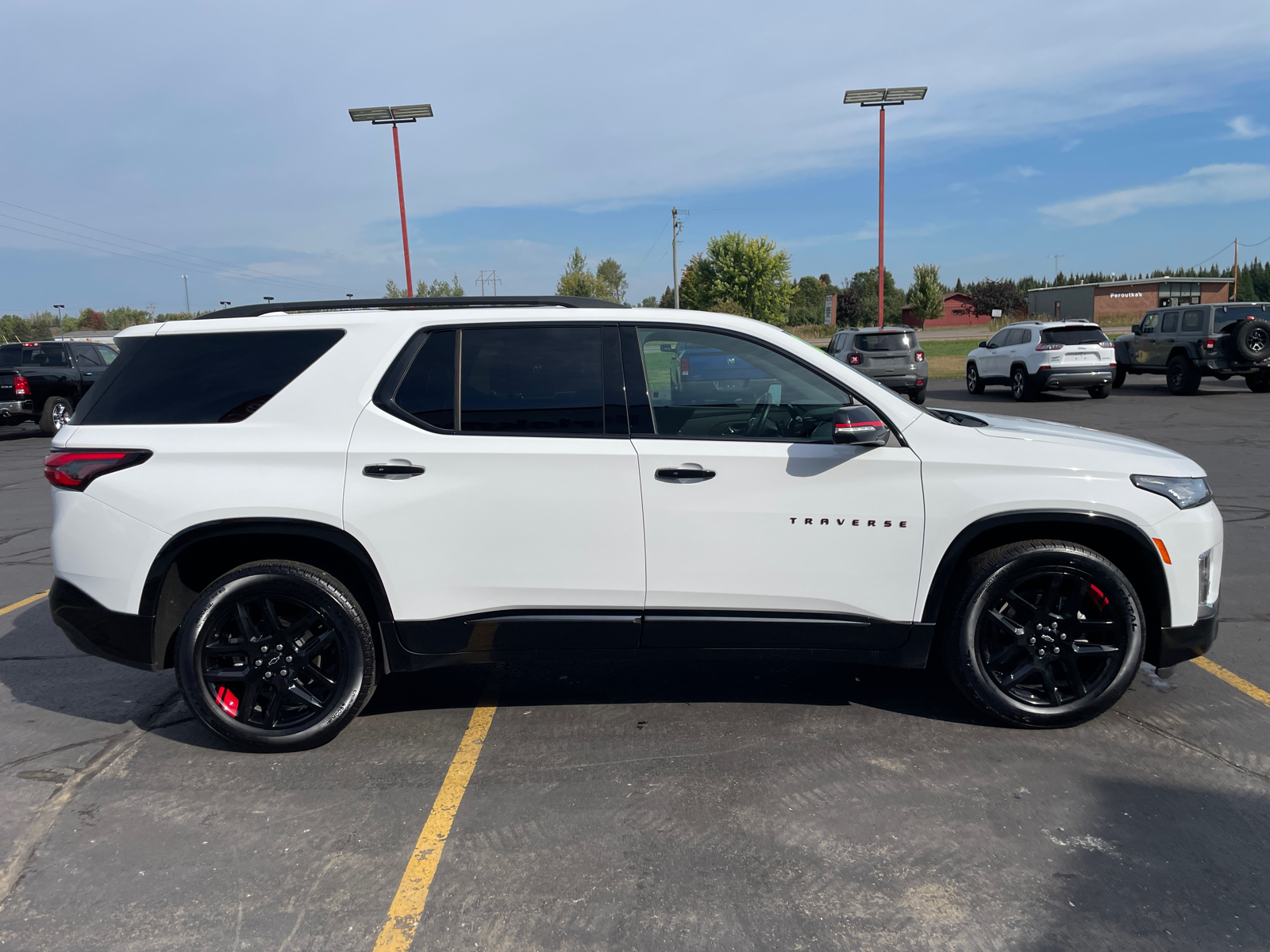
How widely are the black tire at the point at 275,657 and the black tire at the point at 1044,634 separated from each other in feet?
8.03

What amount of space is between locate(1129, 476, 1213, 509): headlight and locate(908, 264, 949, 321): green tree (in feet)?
277

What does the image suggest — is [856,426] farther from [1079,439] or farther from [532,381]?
[532,381]

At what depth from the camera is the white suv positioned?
11.4ft

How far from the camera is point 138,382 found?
3.66m

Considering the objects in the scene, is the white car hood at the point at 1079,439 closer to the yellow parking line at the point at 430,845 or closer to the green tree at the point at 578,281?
the yellow parking line at the point at 430,845

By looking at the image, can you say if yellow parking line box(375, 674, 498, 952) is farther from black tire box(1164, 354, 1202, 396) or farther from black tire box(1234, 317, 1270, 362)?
black tire box(1164, 354, 1202, 396)

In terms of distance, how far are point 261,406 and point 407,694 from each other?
1.54 metres

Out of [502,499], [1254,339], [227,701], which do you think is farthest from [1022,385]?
[227,701]

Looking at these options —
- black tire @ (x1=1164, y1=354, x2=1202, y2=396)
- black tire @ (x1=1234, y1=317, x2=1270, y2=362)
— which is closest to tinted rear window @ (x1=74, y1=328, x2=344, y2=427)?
black tire @ (x1=1234, y1=317, x2=1270, y2=362)

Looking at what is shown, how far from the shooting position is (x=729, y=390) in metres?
3.66

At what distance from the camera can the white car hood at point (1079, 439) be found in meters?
3.61

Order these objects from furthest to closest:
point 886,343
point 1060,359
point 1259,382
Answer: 1. point 886,343
2. point 1259,382
3. point 1060,359

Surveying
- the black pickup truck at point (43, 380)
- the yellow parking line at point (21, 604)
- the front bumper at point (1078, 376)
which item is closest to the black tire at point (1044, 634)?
the yellow parking line at point (21, 604)

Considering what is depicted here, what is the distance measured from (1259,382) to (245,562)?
70.6 feet
